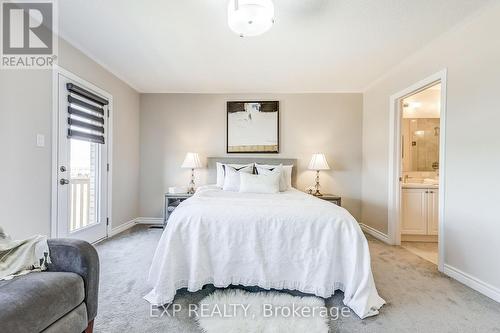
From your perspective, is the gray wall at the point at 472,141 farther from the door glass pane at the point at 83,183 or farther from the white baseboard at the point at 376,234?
the door glass pane at the point at 83,183

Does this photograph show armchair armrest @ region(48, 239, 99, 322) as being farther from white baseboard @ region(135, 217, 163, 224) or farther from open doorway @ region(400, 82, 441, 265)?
open doorway @ region(400, 82, 441, 265)

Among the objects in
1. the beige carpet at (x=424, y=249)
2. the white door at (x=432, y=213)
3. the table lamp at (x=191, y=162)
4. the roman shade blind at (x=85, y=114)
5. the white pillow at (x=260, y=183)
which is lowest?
the beige carpet at (x=424, y=249)

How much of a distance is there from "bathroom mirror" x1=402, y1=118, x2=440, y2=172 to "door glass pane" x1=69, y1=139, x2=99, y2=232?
5.03 meters

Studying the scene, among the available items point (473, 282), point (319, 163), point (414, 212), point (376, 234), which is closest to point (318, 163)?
point (319, 163)

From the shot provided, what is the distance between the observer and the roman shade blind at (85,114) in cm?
265

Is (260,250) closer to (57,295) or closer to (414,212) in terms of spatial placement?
(57,295)

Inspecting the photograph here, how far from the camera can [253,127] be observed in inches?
166

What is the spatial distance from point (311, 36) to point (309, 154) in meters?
2.15

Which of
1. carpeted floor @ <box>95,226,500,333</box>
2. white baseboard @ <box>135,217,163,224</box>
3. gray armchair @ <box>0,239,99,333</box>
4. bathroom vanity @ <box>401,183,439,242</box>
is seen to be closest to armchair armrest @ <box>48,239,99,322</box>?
gray armchair @ <box>0,239,99,333</box>

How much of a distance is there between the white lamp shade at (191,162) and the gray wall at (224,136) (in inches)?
11.2

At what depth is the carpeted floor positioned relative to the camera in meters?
1.56

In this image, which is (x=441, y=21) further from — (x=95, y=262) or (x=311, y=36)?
(x=95, y=262)

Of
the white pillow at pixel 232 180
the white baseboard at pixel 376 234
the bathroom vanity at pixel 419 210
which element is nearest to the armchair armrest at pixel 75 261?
the white pillow at pixel 232 180

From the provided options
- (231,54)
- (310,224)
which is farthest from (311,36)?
(310,224)
